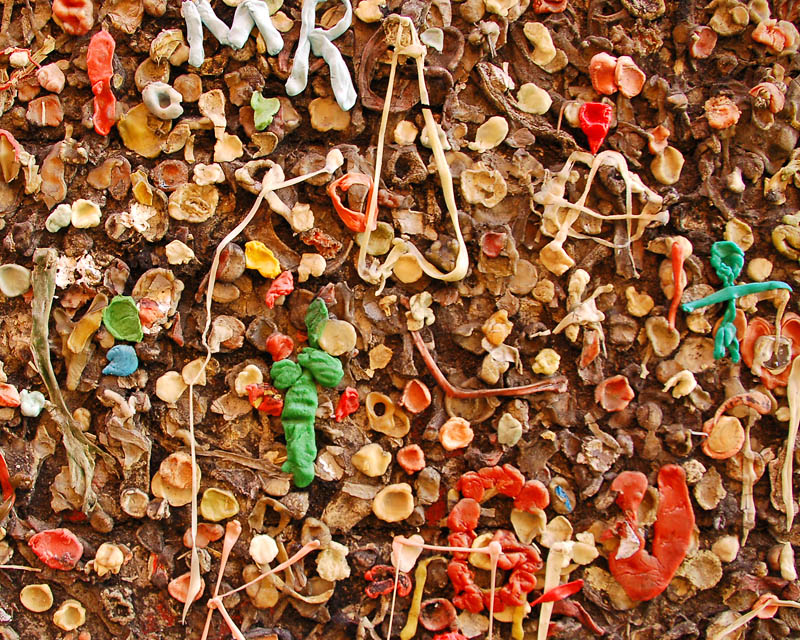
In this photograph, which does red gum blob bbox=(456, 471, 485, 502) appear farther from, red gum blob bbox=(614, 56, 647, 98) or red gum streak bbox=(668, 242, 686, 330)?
red gum blob bbox=(614, 56, 647, 98)

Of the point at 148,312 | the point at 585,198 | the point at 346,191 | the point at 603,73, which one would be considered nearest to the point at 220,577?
the point at 148,312

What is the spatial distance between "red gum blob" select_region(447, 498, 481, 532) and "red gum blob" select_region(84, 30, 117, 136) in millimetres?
489

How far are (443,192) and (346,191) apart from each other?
9cm

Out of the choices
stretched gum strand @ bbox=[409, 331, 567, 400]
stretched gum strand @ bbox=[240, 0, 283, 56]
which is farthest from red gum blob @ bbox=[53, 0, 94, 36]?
stretched gum strand @ bbox=[409, 331, 567, 400]

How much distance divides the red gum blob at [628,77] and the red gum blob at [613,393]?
285 millimetres

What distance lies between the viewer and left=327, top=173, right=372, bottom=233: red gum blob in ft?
2.29

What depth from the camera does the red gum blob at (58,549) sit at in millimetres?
695

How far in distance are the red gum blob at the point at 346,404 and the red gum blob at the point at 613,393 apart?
0.78ft

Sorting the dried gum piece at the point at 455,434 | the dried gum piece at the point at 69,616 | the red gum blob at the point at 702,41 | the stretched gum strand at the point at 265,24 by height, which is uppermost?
the stretched gum strand at the point at 265,24

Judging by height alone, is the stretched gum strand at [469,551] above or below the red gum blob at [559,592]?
above

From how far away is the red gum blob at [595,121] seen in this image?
73cm

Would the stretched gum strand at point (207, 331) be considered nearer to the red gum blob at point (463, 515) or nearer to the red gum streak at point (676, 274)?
the red gum blob at point (463, 515)

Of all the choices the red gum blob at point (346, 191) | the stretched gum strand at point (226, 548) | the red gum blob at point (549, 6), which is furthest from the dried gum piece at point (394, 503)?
the red gum blob at point (549, 6)

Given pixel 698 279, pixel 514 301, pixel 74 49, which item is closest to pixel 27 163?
pixel 74 49
